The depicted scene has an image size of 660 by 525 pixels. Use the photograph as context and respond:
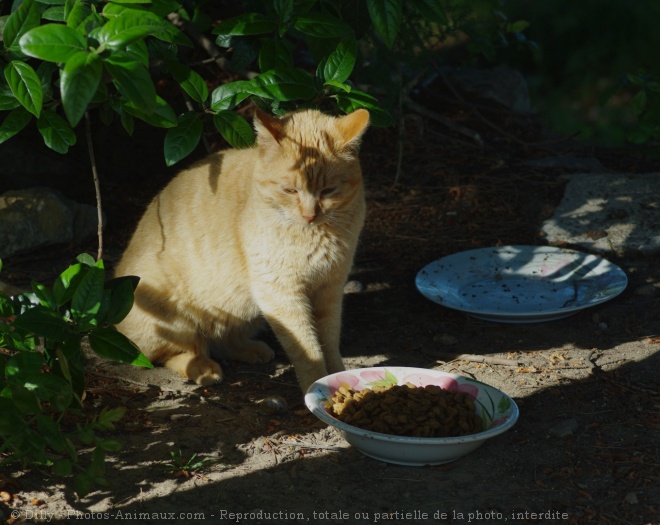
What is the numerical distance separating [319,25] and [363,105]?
378mm

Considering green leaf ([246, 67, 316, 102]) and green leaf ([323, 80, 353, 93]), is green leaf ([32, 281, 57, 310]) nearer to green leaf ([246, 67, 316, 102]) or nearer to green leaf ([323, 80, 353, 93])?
green leaf ([246, 67, 316, 102])

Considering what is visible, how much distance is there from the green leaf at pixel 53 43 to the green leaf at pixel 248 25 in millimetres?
948

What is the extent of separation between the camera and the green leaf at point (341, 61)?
3080mm

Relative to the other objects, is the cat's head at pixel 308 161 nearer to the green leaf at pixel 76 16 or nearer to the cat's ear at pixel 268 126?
the cat's ear at pixel 268 126

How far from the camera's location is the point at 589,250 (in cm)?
476

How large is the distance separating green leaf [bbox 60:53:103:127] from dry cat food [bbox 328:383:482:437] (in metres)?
1.53

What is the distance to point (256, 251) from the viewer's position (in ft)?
11.0

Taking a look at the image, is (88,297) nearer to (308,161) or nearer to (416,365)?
(308,161)

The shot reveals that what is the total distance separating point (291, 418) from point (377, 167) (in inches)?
114

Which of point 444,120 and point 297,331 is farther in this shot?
point 444,120

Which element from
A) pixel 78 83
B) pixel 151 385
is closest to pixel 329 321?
pixel 151 385

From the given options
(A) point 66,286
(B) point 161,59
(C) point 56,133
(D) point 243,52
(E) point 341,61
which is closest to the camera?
(A) point 66,286

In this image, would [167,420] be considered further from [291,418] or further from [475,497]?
[475,497]

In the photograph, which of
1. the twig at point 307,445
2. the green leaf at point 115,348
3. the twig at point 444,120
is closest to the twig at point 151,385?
the twig at point 307,445
